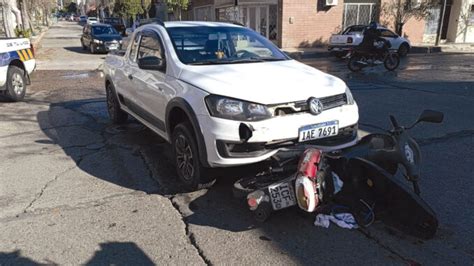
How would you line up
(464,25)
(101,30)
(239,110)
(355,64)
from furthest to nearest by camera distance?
(464,25)
(101,30)
(355,64)
(239,110)

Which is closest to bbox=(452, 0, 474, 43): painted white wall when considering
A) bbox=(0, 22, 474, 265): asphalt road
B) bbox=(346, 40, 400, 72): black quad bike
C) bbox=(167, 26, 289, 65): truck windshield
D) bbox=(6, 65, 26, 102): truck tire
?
bbox=(346, 40, 400, 72): black quad bike

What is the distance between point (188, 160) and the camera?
4.27 m

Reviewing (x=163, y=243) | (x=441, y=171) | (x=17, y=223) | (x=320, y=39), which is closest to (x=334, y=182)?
(x=163, y=243)

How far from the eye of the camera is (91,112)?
8273 millimetres

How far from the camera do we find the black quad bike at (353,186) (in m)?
3.31

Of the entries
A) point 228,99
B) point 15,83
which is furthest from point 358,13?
point 228,99

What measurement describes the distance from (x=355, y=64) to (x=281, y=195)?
478 inches

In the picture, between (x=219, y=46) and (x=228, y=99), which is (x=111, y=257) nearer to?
(x=228, y=99)

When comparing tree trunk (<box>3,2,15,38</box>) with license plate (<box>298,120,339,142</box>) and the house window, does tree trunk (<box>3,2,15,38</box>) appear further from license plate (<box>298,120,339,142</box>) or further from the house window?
license plate (<box>298,120,339,142</box>)

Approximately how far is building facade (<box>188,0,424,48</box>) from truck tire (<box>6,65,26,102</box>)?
16.8 m

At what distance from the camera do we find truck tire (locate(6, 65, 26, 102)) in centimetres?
903

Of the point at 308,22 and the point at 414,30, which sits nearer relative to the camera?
the point at 308,22

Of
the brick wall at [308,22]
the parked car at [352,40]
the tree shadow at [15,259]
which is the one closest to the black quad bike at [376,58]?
the parked car at [352,40]

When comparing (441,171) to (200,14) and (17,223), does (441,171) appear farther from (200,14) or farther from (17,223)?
(200,14)
